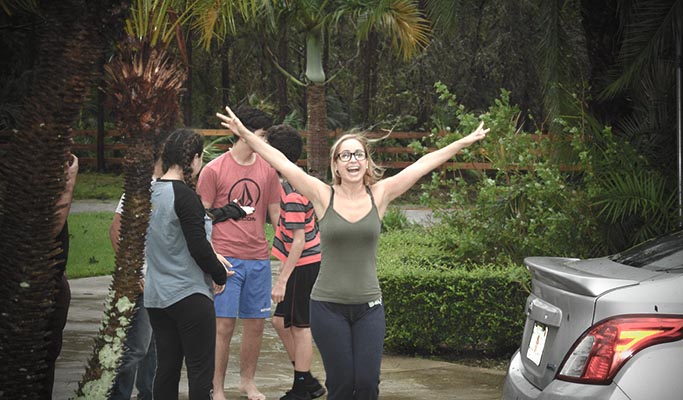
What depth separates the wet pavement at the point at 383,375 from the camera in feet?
26.5

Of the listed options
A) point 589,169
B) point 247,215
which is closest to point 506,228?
point 589,169

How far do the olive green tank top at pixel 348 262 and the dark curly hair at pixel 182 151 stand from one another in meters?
0.97

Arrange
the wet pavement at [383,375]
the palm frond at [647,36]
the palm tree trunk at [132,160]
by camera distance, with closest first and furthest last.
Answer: the palm tree trunk at [132,160] < the wet pavement at [383,375] < the palm frond at [647,36]

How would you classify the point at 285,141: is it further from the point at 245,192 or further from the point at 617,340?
Result: the point at 617,340

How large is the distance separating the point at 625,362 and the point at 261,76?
3587cm

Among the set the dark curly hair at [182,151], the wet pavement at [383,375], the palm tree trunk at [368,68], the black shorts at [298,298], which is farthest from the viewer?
the palm tree trunk at [368,68]

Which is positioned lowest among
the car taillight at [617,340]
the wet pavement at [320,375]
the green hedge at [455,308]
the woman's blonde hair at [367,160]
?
the wet pavement at [320,375]

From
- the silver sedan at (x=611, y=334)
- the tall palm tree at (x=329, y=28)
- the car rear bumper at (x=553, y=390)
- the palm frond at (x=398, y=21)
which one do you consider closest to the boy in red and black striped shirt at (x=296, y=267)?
the car rear bumper at (x=553, y=390)

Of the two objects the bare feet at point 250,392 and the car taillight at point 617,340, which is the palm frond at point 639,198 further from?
the car taillight at point 617,340

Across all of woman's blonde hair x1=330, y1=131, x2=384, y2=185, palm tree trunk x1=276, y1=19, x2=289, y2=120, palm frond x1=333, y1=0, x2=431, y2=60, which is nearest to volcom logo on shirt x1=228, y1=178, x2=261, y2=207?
woman's blonde hair x1=330, y1=131, x2=384, y2=185

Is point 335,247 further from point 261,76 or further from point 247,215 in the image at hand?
Result: point 261,76

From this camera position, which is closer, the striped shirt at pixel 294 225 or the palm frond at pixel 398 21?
the striped shirt at pixel 294 225

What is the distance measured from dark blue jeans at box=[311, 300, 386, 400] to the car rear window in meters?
1.24

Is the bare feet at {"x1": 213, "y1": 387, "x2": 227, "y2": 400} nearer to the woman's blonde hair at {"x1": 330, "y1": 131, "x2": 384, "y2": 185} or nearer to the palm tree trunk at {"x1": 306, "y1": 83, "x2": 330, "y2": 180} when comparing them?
the woman's blonde hair at {"x1": 330, "y1": 131, "x2": 384, "y2": 185}
